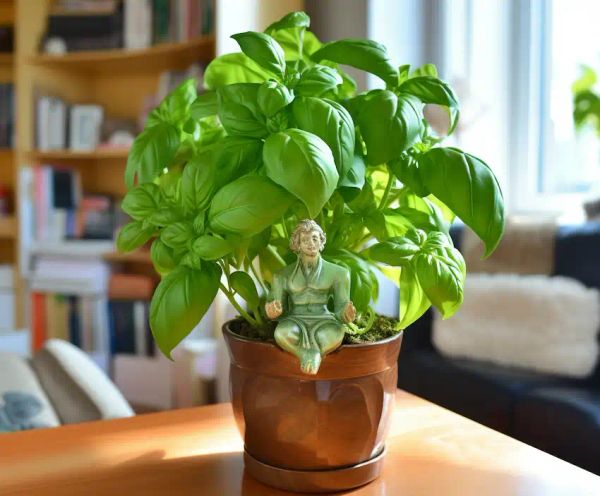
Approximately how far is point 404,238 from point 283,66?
0.21m

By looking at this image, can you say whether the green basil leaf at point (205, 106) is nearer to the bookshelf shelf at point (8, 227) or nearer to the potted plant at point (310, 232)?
the potted plant at point (310, 232)

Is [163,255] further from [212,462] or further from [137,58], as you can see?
[137,58]

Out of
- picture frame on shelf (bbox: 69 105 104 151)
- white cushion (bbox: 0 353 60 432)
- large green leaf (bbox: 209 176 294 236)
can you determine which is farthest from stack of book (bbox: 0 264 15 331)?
large green leaf (bbox: 209 176 294 236)

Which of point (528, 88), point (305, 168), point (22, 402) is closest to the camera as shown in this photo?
point (305, 168)

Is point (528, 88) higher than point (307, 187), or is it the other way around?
point (528, 88)

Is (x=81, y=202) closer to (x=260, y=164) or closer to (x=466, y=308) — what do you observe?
(x=466, y=308)

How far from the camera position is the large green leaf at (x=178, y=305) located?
658 millimetres

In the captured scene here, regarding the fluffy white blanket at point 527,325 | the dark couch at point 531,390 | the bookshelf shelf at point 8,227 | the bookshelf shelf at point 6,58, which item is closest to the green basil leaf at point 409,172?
the dark couch at point 531,390

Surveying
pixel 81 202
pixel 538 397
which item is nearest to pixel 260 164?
pixel 538 397

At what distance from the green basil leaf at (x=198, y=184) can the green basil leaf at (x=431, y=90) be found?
23 cm

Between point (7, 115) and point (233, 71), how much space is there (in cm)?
259

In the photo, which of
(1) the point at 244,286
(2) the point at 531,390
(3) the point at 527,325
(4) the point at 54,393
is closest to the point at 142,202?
(1) the point at 244,286

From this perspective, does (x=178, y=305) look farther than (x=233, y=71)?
No

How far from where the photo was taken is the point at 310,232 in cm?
67
